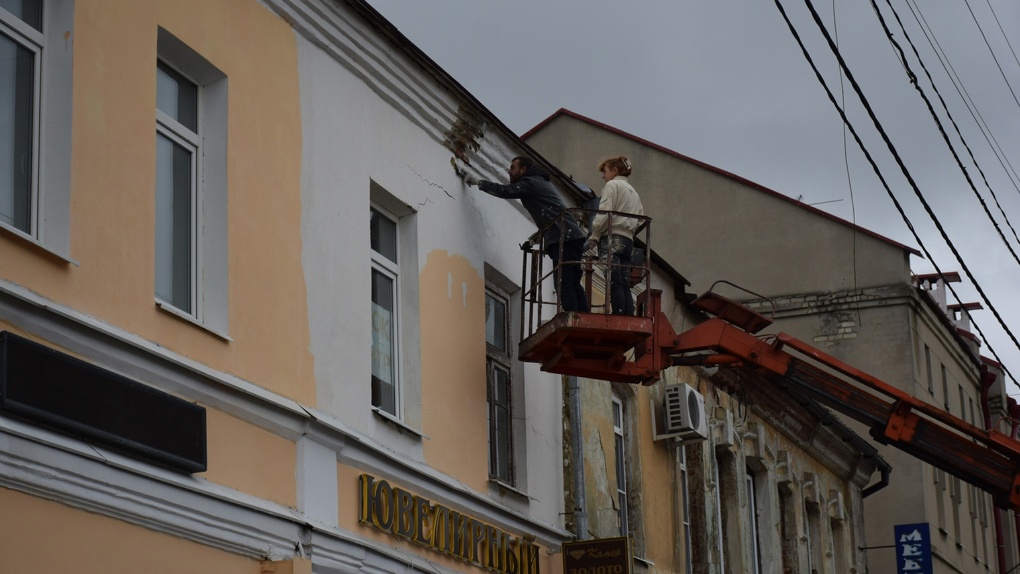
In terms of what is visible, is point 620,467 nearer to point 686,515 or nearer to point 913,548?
point 686,515

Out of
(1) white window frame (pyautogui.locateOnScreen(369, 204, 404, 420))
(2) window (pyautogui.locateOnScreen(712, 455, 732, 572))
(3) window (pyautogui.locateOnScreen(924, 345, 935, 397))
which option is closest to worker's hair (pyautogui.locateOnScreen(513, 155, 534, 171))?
(1) white window frame (pyautogui.locateOnScreen(369, 204, 404, 420))

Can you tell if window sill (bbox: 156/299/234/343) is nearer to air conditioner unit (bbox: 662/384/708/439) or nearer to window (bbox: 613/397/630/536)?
window (bbox: 613/397/630/536)

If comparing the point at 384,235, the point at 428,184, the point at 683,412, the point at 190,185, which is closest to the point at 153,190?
the point at 190,185

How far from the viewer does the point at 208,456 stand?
10016 mm

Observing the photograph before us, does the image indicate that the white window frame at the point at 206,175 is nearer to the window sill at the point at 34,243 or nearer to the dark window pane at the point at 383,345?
the window sill at the point at 34,243

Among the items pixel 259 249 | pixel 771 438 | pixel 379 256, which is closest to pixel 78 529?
pixel 259 249

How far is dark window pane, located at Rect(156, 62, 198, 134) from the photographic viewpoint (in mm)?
10742

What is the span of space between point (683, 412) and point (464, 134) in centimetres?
530

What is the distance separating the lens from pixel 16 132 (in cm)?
918

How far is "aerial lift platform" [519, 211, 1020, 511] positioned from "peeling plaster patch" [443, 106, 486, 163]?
1198mm

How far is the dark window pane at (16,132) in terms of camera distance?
903 cm

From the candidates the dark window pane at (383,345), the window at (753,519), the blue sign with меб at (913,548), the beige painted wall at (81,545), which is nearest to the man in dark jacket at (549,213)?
the dark window pane at (383,345)

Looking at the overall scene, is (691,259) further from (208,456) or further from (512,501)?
(208,456)

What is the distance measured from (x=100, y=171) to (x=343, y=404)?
3092 millimetres
